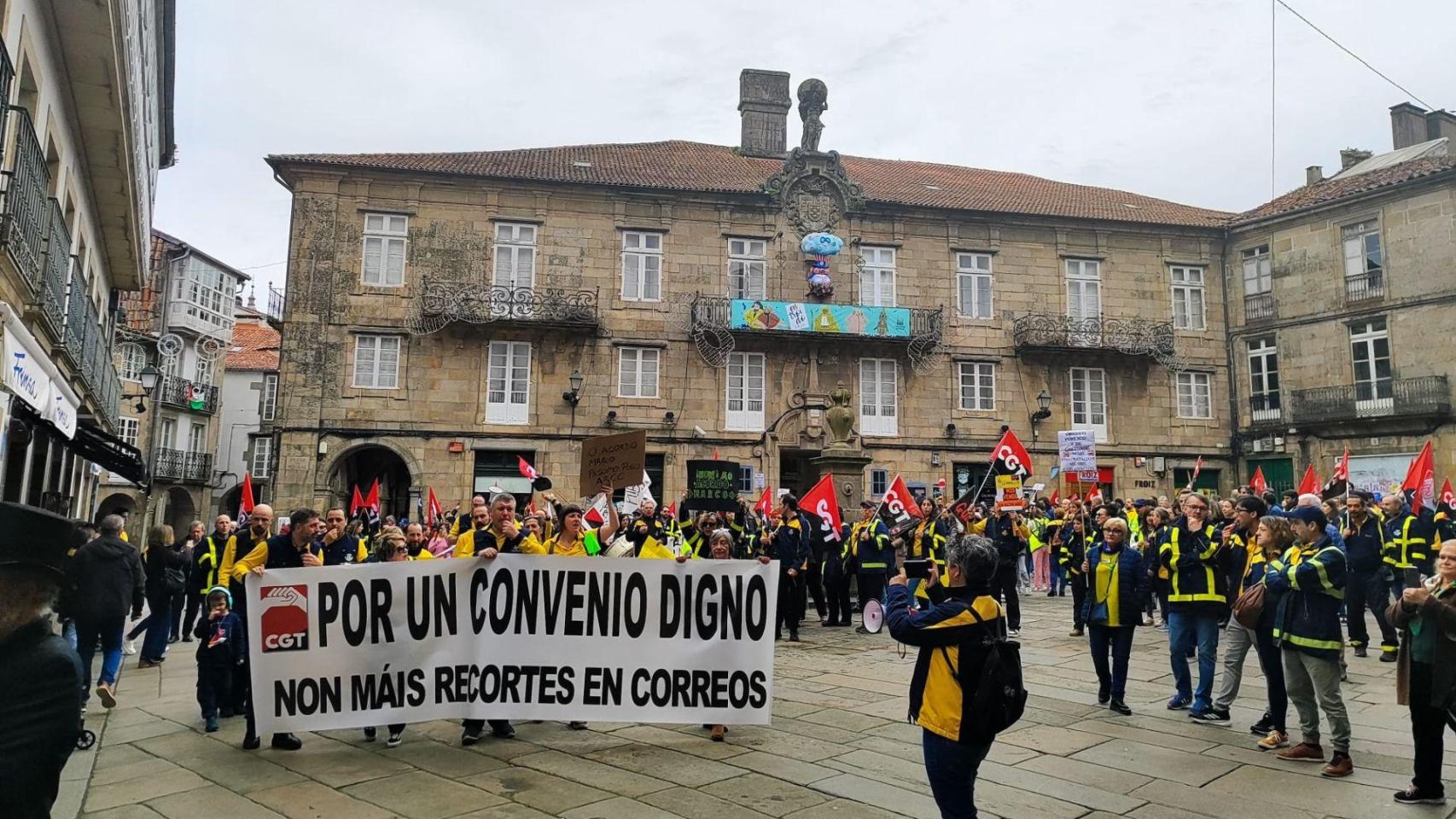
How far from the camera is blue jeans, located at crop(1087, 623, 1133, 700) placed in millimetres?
7699

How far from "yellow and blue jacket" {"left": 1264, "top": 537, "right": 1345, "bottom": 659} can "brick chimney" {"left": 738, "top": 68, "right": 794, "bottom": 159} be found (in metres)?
28.3

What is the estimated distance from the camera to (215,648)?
7141 mm

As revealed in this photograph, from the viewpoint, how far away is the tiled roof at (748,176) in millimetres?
27156

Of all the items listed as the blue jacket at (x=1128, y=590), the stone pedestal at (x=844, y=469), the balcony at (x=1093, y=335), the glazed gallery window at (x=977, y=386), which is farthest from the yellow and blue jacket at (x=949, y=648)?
the balcony at (x=1093, y=335)

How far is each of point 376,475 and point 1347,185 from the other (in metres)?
32.7

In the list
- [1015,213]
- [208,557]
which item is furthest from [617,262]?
[208,557]

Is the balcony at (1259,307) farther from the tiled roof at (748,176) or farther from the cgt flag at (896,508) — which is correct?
the cgt flag at (896,508)

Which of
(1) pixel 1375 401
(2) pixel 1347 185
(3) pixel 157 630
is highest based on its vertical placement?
(2) pixel 1347 185

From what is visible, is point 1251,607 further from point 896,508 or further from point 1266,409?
point 1266,409

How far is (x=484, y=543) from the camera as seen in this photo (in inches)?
279

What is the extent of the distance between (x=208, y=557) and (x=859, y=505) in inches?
435

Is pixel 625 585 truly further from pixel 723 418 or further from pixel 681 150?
pixel 681 150

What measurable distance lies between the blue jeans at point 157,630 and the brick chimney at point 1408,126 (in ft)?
136

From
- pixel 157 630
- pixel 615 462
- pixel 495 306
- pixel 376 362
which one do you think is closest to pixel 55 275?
pixel 157 630
